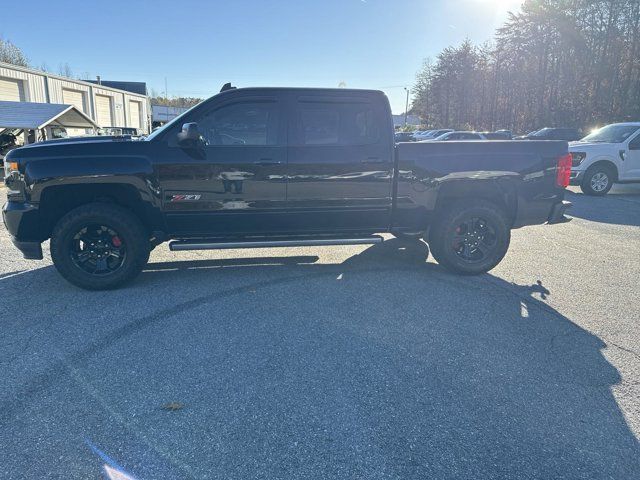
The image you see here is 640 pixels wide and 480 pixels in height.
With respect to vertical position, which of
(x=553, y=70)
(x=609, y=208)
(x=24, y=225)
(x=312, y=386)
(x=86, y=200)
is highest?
(x=553, y=70)

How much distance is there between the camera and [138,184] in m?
4.53

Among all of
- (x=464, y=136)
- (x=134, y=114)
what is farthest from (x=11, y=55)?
(x=464, y=136)

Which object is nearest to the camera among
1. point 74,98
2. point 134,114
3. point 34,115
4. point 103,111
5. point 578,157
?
point 578,157

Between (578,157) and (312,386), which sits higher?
(578,157)

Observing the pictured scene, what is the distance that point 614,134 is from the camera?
12.0 metres

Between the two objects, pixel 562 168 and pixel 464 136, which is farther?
pixel 464 136

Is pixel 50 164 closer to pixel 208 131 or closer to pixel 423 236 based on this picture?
pixel 208 131

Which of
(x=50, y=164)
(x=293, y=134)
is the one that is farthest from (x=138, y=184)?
(x=293, y=134)

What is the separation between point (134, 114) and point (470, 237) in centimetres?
4567

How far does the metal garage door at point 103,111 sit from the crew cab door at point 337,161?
3638cm

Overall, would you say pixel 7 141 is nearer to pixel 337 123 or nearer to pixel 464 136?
pixel 337 123

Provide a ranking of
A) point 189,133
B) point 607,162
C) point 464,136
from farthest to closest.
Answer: point 464,136
point 607,162
point 189,133

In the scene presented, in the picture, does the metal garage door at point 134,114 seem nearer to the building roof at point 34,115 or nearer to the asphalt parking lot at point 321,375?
the building roof at point 34,115

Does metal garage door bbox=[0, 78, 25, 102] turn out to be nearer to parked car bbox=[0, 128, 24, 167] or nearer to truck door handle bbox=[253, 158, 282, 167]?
parked car bbox=[0, 128, 24, 167]
